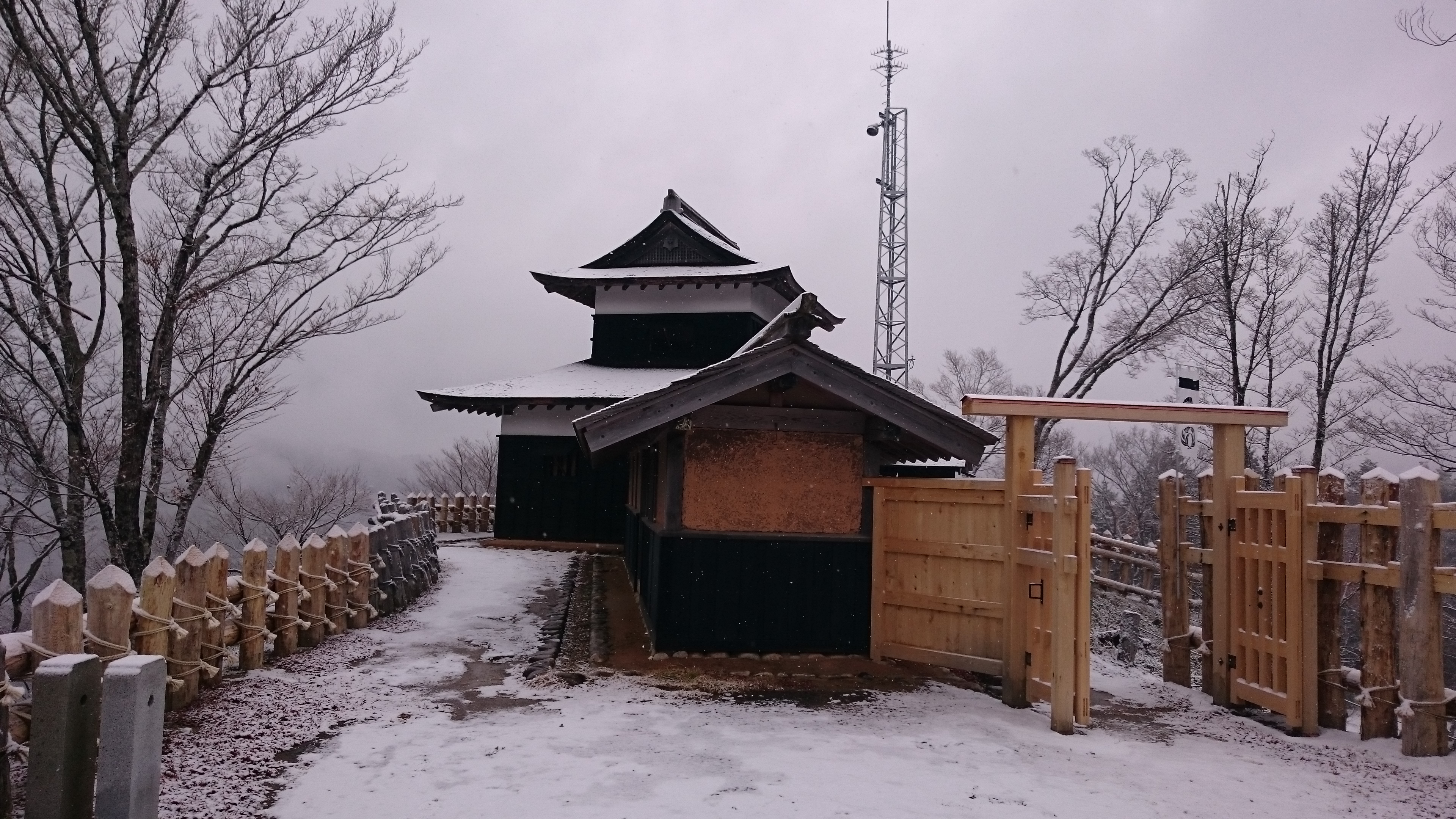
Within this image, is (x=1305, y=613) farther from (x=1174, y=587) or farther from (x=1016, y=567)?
(x=1016, y=567)

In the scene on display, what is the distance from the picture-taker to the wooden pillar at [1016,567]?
7.09 m

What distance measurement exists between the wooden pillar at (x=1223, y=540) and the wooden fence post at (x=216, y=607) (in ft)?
27.4

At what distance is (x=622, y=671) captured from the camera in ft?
26.2

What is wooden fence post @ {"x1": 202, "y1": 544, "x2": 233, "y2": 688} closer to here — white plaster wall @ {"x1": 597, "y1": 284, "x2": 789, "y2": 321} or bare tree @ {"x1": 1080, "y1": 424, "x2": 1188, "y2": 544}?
white plaster wall @ {"x1": 597, "y1": 284, "x2": 789, "y2": 321}

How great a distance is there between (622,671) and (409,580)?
5.20 meters

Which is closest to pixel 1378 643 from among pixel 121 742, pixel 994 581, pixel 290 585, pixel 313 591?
pixel 994 581

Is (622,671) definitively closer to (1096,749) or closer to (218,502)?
(1096,749)

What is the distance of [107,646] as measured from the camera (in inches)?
214

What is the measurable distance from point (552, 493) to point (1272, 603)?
51.8 ft

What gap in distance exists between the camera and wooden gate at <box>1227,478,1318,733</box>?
646 centimetres

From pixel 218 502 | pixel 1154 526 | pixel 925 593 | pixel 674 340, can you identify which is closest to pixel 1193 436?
pixel 925 593

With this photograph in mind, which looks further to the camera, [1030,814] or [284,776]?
[284,776]

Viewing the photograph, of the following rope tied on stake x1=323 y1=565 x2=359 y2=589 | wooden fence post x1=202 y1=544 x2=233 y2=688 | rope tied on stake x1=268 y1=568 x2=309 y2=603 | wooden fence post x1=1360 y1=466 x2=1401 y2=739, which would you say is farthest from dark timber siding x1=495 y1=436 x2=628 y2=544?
wooden fence post x1=1360 y1=466 x2=1401 y2=739

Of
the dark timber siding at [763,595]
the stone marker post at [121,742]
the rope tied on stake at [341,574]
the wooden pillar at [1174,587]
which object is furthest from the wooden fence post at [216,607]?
the wooden pillar at [1174,587]
